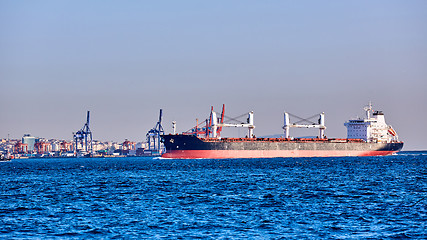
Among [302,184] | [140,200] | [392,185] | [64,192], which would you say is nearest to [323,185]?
[302,184]

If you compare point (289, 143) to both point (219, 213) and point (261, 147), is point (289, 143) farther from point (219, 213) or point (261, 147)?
point (219, 213)

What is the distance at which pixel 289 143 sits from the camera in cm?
13625

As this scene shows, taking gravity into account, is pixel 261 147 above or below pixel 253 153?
above

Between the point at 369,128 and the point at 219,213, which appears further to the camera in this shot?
the point at 369,128

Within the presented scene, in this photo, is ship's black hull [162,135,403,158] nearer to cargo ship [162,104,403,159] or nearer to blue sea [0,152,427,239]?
cargo ship [162,104,403,159]

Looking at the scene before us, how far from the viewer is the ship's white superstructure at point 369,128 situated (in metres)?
156

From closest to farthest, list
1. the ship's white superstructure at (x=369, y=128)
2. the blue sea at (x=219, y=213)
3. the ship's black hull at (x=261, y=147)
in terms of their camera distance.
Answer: the blue sea at (x=219, y=213)
the ship's black hull at (x=261, y=147)
the ship's white superstructure at (x=369, y=128)

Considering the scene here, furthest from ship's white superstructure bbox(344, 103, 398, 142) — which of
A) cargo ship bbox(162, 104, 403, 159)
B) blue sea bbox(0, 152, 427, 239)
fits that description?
blue sea bbox(0, 152, 427, 239)

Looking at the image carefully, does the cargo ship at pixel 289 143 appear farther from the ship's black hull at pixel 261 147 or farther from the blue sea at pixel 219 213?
the blue sea at pixel 219 213

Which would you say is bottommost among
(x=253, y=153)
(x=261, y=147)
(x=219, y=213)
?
(x=219, y=213)

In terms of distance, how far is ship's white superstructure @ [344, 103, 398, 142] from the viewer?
156 m

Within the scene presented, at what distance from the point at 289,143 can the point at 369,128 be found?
3098 centimetres

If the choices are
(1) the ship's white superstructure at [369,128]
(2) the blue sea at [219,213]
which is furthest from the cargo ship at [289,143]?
(2) the blue sea at [219,213]

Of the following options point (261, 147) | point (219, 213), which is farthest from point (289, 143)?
point (219, 213)
